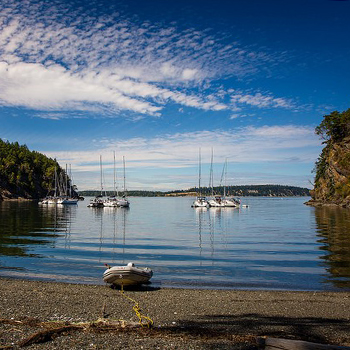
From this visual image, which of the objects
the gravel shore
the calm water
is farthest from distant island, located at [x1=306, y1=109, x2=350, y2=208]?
the gravel shore

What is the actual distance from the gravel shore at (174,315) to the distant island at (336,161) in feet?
321

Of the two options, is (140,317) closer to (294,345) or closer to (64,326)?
(64,326)

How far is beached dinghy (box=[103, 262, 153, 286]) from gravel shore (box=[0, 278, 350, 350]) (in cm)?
47

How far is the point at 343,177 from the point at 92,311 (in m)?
114

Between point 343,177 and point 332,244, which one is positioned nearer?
point 332,244

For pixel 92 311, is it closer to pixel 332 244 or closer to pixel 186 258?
pixel 186 258

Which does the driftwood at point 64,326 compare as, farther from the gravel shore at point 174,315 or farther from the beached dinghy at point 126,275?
the beached dinghy at point 126,275

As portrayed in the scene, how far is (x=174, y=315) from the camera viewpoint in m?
11.3

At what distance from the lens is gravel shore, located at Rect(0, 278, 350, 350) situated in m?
8.41

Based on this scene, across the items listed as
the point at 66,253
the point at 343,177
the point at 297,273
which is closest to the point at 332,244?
the point at 297,273

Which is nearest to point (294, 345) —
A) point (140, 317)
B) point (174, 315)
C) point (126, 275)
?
point (140, 317)

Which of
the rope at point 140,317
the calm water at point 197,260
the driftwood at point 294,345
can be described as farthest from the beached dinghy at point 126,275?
the driftwood at point 294,345

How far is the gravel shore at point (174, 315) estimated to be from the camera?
27.6 ft

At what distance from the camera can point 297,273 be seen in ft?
66.2
